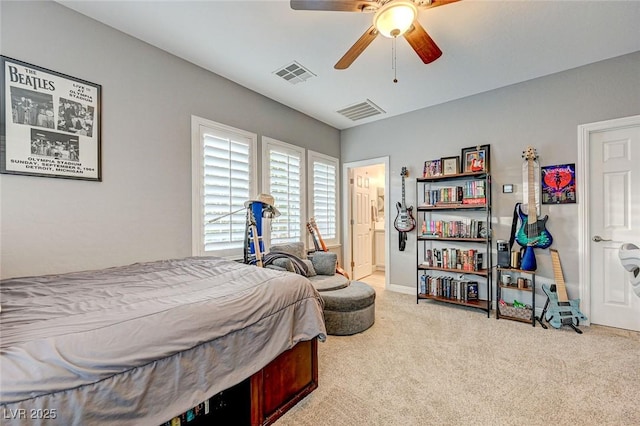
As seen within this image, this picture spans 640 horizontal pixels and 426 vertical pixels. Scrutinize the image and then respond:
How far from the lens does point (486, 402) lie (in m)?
1.76

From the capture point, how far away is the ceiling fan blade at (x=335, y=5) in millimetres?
1636

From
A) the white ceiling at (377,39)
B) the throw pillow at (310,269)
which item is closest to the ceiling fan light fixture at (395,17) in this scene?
the white ceiling at (377,39)

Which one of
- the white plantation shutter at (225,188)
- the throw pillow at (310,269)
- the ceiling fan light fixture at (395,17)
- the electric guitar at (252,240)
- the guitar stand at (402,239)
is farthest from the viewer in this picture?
the guitar stand at (402,239)

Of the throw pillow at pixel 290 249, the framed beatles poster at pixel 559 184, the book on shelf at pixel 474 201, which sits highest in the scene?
the framed beatles poster at pixel 559 184

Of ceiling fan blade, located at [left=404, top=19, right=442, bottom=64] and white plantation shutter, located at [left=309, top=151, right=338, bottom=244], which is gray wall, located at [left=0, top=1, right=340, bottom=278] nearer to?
white plantation shutter, located at [left=309, top=151, right=338, bottom=244]

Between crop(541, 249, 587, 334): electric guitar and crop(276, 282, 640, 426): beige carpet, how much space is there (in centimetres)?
10

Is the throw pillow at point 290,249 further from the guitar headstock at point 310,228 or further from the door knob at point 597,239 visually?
the door knob at point 597,239

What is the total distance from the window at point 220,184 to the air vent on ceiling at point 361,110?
1.58 m

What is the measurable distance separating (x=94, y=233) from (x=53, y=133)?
2.61 ft

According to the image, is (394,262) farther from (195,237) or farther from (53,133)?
(53,133)

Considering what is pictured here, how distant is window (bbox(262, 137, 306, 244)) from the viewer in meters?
3.67

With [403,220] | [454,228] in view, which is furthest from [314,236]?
[454,228]

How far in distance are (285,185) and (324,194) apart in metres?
0.95

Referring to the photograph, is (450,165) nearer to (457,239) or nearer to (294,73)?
(457,239)
